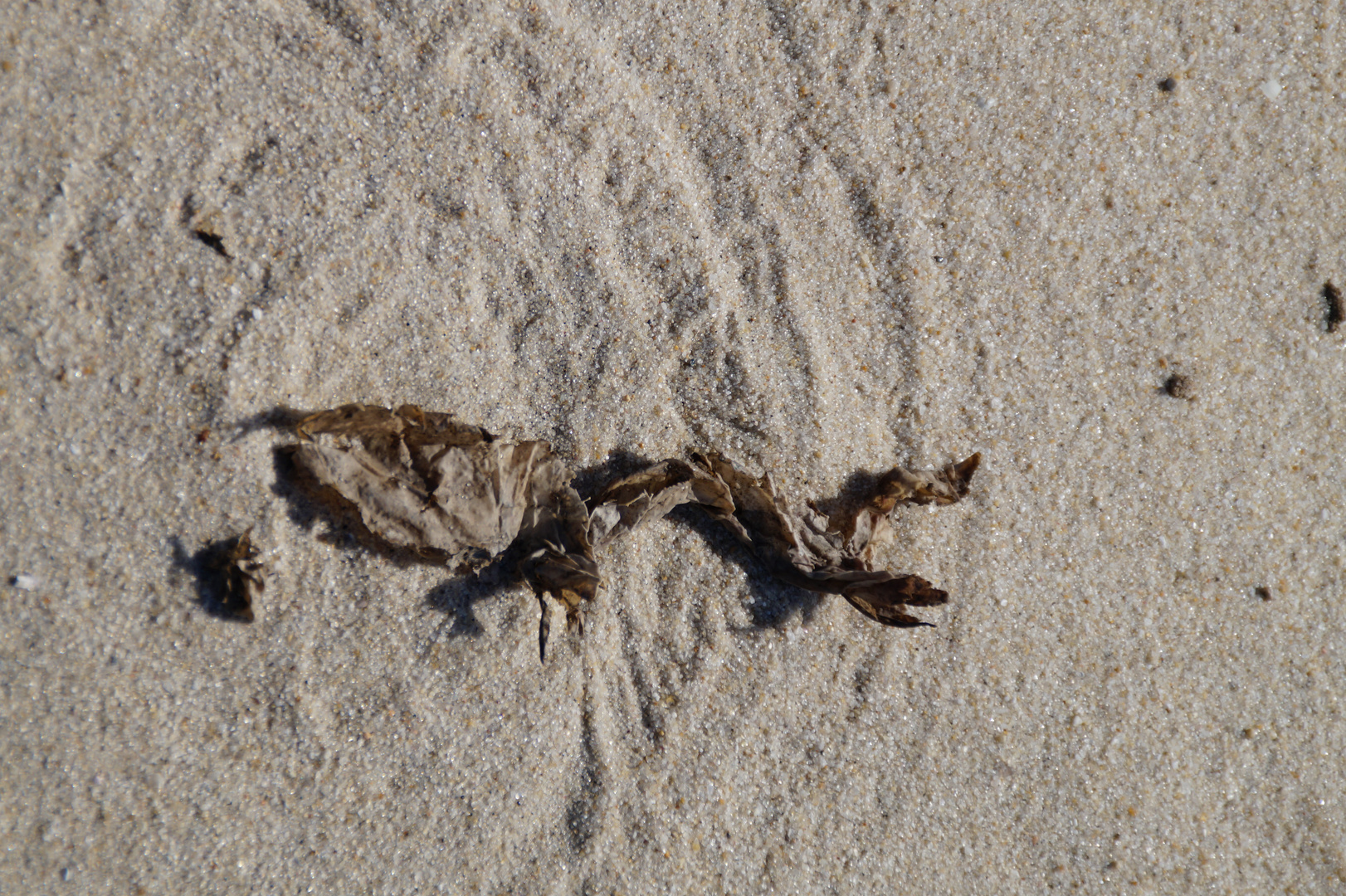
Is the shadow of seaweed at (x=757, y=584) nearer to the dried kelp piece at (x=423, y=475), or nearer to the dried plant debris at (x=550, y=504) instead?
the dried plant debris at (x=550, y=504)

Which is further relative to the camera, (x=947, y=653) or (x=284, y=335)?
(x=947, y=653)

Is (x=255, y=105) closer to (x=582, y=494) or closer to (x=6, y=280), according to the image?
(x=6, y=280)

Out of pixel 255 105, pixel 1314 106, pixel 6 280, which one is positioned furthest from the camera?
pixel 1314 106

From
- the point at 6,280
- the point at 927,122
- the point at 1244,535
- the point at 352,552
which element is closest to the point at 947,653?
the point at 1244,535

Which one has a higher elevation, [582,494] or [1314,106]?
[1314,106]

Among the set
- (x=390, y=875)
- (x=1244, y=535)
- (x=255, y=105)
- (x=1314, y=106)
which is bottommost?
(x=390, y=875)

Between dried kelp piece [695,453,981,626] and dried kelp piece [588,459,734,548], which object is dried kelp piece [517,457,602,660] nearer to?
dried kelp piece [588,459,734,548]
